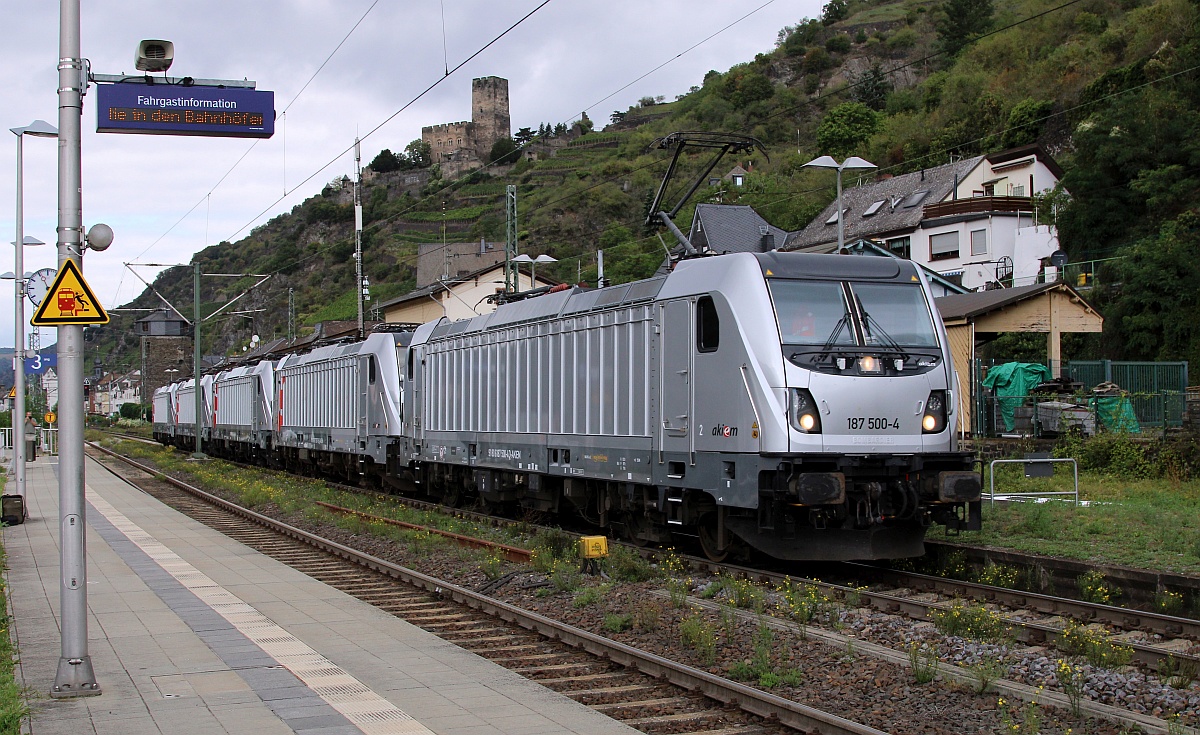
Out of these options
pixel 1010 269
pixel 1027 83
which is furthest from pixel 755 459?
pixel 1027 83

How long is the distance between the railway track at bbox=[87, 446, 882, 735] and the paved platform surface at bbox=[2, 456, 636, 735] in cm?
35

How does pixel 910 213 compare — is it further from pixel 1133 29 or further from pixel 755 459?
pixel 755 459

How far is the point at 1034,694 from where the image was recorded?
7.33 metres

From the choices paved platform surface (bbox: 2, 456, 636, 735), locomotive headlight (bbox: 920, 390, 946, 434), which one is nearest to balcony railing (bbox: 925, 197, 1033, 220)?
locomotive headlight (bbox: 920, 390, 946, 434)

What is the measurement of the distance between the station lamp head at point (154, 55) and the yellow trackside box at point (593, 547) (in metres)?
6.64

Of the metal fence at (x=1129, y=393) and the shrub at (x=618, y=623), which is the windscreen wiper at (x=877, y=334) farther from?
the metal fence at (x=1129, y=393)

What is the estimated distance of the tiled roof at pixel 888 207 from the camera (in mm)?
53750

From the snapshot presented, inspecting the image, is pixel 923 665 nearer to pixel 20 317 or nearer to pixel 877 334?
pixel 877 334

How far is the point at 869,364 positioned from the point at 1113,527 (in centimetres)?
493

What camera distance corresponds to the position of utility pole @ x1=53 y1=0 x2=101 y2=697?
7.82 metres

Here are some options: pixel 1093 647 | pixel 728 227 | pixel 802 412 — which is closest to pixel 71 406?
pixel 802 412

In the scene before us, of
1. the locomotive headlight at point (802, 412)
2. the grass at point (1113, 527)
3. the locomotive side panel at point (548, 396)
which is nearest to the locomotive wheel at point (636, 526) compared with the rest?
the locomotive side panel at point (548, 396)

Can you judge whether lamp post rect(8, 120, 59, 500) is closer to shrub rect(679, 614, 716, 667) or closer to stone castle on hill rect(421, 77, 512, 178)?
shrub rect(679, 614, 716, 667)

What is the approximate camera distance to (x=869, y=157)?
3278 inches
